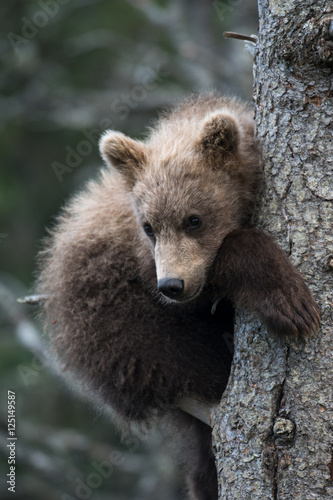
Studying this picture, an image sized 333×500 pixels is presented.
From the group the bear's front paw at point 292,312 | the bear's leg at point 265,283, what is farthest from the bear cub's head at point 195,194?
Result: the bear's front paw at point 292,312

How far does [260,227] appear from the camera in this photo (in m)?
3.96

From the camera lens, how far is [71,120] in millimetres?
10500

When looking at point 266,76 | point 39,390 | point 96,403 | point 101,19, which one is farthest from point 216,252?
point 101,19

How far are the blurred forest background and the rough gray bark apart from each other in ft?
16.1

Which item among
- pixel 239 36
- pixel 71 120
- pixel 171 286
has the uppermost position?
pixel 239 36

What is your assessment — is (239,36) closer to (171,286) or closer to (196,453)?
(171,286)

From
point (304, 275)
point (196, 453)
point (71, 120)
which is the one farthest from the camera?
point (71, 120)

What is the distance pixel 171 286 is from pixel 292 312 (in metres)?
0.92

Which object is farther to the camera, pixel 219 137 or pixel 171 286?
pixel 219 137

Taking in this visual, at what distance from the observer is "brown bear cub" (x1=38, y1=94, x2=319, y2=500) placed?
173 inches

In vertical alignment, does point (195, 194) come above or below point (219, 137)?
below

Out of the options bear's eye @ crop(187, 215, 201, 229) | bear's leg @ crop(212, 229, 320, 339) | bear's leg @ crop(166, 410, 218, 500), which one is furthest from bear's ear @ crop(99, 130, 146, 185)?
bear's leg @ crop(166, 410, 218, 500)

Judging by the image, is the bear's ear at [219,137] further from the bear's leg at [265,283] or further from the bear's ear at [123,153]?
the bear's leg at [265,283]

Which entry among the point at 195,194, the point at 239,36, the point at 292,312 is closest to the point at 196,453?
the point at 195,194
